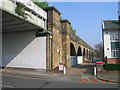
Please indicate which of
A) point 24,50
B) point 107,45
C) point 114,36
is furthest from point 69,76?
point 114,36

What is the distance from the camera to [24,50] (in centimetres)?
1870

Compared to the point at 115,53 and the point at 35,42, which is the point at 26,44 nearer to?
the point at 35,42

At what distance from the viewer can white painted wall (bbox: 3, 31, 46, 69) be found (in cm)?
1784

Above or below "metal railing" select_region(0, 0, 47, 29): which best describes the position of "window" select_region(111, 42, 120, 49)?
below

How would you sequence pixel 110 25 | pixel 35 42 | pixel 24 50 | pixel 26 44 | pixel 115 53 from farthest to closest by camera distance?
pixel 110 25 → pixel 115 53 → pixel 24 50 → pixel 26 44 → pixel 35 42

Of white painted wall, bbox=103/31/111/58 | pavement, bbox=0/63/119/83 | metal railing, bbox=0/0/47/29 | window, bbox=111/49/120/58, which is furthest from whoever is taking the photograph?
white painted wall, bbox=103/31/111/58

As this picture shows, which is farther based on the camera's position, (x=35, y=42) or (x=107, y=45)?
(x=107, y=45)

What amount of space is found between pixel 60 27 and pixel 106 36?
900 centimetres

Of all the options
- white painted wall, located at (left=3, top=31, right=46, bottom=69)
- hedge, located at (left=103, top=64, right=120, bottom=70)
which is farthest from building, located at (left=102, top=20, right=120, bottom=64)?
white painted wall, located at (left=3, top=31, right=46, bottom=69)

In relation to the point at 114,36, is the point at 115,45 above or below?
below

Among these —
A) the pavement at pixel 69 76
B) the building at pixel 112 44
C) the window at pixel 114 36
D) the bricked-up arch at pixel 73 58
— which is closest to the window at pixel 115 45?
the building at pixel 112 44

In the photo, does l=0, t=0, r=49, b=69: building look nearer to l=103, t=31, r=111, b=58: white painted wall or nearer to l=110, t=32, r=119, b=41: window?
l=103, t=31, r=111, b=58: white painted wall

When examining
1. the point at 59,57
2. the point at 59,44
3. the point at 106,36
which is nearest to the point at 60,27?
the point at 59,44

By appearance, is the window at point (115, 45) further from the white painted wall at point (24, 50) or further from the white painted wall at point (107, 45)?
the white painted wall at point (24, 50)
